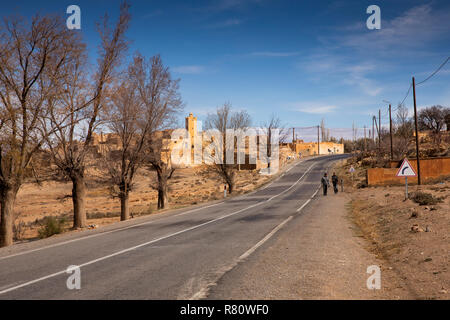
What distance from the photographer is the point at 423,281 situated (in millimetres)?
6121

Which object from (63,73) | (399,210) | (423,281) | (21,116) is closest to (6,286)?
(423,281)

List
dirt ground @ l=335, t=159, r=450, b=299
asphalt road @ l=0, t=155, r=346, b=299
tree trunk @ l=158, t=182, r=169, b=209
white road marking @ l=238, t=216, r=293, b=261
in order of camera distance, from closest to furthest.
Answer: asphalt road @ l=0, t=155, r=346, b=299, dirt ground @ l=335, t=159, r=450, b=299, white road marking @ l=238, t=216, r=293, b=261, tree trunk @ l=158, t=182, r=169, b=209

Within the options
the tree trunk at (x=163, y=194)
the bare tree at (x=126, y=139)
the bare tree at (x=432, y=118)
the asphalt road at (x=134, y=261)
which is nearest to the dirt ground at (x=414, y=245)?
the asphalt road at (x=134, y=261)

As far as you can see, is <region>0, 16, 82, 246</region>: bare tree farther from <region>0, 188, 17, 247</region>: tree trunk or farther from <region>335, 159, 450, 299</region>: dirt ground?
<region>335, 159, 450, 299</region>: dirt ground

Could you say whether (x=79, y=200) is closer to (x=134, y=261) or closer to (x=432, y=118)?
(x=134, y=261)

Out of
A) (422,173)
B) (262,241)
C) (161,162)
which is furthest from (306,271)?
(422,173)

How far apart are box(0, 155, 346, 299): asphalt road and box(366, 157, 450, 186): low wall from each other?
2351 centimetres

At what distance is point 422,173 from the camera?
33219 millimetres

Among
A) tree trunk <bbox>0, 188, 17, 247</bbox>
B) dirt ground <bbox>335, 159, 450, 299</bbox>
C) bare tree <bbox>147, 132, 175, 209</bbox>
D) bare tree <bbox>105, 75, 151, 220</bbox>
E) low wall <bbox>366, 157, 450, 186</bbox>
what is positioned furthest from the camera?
low wall <bbox>366, 157, 450, 186</bbox>

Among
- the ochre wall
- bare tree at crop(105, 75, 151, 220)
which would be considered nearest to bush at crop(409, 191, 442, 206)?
bare tree at crop(105, 75, 151, 220)

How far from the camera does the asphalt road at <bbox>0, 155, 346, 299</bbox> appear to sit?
5723 millimetres

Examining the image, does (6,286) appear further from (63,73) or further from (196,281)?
(63,73)

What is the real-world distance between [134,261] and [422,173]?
32.6 m

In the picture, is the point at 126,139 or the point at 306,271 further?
the point at 126,139
